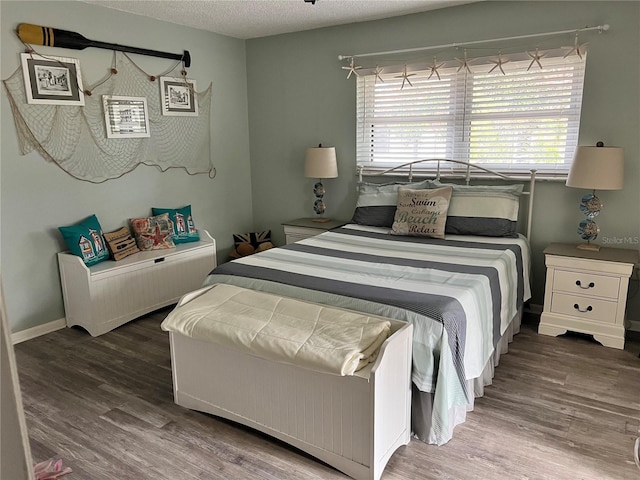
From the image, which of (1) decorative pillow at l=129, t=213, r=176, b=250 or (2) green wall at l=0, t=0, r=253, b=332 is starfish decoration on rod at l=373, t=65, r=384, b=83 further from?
(1) decorative pillow at l=129, t=213, r=176, b=250

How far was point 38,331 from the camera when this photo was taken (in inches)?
136

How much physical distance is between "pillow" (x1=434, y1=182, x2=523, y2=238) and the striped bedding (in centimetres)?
8

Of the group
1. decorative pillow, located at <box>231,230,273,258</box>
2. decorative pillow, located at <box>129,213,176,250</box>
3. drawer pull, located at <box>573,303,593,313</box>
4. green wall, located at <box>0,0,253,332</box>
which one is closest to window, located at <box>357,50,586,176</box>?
drawer pull, located at <box>573,303,593,313</box>

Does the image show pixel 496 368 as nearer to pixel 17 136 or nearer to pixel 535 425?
pixel 535 425

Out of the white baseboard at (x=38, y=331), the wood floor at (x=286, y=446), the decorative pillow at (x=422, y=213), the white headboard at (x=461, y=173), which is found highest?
the white headboard at (x=461, y=173)

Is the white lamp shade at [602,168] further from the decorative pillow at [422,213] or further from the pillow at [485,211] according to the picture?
the decorative pillow at [422,213]

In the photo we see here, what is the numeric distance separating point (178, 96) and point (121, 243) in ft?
4.68

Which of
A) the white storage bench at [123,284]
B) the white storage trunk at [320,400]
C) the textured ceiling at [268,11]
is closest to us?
the white storage trunk at [320,400]

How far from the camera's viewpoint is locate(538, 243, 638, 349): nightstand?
307 cm

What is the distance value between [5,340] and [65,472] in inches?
77.6

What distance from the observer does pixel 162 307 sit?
3.91 m

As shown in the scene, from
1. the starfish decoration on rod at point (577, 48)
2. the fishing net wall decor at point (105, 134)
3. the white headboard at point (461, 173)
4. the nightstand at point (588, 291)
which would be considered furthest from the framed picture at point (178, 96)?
the nightstand at point (588, 291)

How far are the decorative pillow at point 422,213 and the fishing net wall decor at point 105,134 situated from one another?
2031 mm

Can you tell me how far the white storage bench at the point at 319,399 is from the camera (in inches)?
74.8
